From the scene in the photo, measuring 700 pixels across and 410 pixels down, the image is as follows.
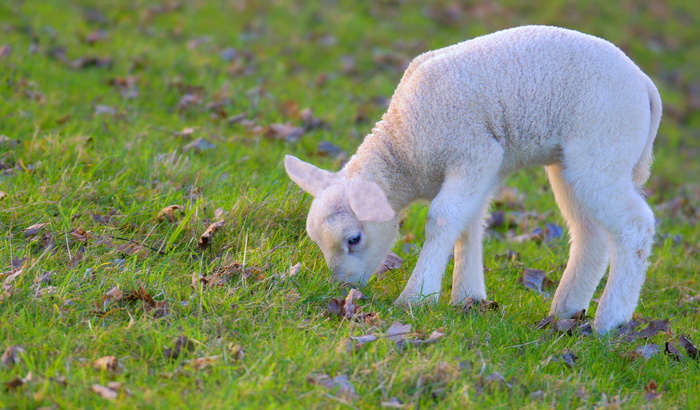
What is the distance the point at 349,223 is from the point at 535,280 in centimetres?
157

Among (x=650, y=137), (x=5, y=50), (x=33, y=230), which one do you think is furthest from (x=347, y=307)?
(x=5, y=50)

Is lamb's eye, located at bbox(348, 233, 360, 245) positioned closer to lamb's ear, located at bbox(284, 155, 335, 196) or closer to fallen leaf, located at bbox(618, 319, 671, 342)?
lamb's ear, located at bbox(284, 155, 335, 196)

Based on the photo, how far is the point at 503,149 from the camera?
4613 mm

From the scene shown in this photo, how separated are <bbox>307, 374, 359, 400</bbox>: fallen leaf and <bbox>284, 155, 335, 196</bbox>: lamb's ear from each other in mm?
1469

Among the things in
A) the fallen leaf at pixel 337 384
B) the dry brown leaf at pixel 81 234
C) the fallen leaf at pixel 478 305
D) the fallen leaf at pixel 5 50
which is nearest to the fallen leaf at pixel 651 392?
the fallen leaf at pixel 478 305

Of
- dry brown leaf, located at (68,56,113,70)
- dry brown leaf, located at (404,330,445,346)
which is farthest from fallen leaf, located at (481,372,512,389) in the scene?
dry brown leaf, located at (68,56,113,70)

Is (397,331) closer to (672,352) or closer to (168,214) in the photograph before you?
(672,352)

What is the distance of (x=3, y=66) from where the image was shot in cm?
739

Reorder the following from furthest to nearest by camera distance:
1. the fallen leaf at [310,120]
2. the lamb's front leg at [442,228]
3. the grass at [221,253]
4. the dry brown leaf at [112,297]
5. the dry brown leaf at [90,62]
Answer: the dry brown leaf at [90,62] < the fallen leaf at [310,120] < the lamb's front leg at [442,228] < the dry brown leaf at [112,297] < the grass at [221,253]

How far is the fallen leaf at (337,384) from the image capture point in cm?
343

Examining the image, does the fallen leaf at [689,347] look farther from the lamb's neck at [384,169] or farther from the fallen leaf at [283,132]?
the fallen leaf at [283,132]

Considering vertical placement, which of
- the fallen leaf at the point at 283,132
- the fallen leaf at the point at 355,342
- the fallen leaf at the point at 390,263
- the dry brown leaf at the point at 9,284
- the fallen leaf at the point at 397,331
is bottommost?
the fallen leaf at the point at 390,263

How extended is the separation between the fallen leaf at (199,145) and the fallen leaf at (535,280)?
2619 mm

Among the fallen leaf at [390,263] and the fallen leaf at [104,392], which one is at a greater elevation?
the fallen leaf at [104,392]
